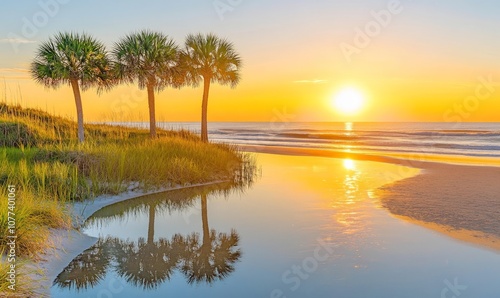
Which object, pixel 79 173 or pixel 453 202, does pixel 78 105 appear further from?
pixel 453 202

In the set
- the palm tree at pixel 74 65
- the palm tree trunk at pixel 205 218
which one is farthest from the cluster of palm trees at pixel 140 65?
the palm tree trunk at pixel 205 218

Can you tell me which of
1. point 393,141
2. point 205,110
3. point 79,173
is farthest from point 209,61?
point 393,141

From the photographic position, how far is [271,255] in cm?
820

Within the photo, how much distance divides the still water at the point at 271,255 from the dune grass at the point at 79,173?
1016 millimetres

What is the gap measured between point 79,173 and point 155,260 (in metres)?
7.86

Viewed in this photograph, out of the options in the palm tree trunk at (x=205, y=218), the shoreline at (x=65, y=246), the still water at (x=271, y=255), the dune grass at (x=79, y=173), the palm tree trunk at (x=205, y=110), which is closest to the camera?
the still water at (x=271, y=255)

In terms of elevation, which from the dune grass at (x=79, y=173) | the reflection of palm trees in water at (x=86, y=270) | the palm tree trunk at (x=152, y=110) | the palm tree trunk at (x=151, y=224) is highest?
the palm tree trunk at (x=152, y=110)

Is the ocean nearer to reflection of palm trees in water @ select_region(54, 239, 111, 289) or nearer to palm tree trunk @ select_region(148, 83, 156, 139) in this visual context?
palm tree trunk @ select_region(148, 83, 156, 139)

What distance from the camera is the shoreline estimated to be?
6.92m

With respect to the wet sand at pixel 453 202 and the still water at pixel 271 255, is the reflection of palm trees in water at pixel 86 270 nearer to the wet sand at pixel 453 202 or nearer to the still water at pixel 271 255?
the still water at pixel 271 255

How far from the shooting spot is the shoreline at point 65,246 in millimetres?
6922

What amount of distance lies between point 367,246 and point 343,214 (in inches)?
109

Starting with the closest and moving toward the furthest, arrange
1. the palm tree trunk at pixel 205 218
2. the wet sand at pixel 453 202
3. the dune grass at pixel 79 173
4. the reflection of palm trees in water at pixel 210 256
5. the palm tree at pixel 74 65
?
1. the reflection of palm trees in water at pixel 210 256
2. the dune grass at pixel 79 173
3. the palm tree trunk at pixel 205 218
4. the wet sand at pixel 453 202
5. the palm tree at pixel 74 65

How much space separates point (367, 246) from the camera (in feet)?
28.2
